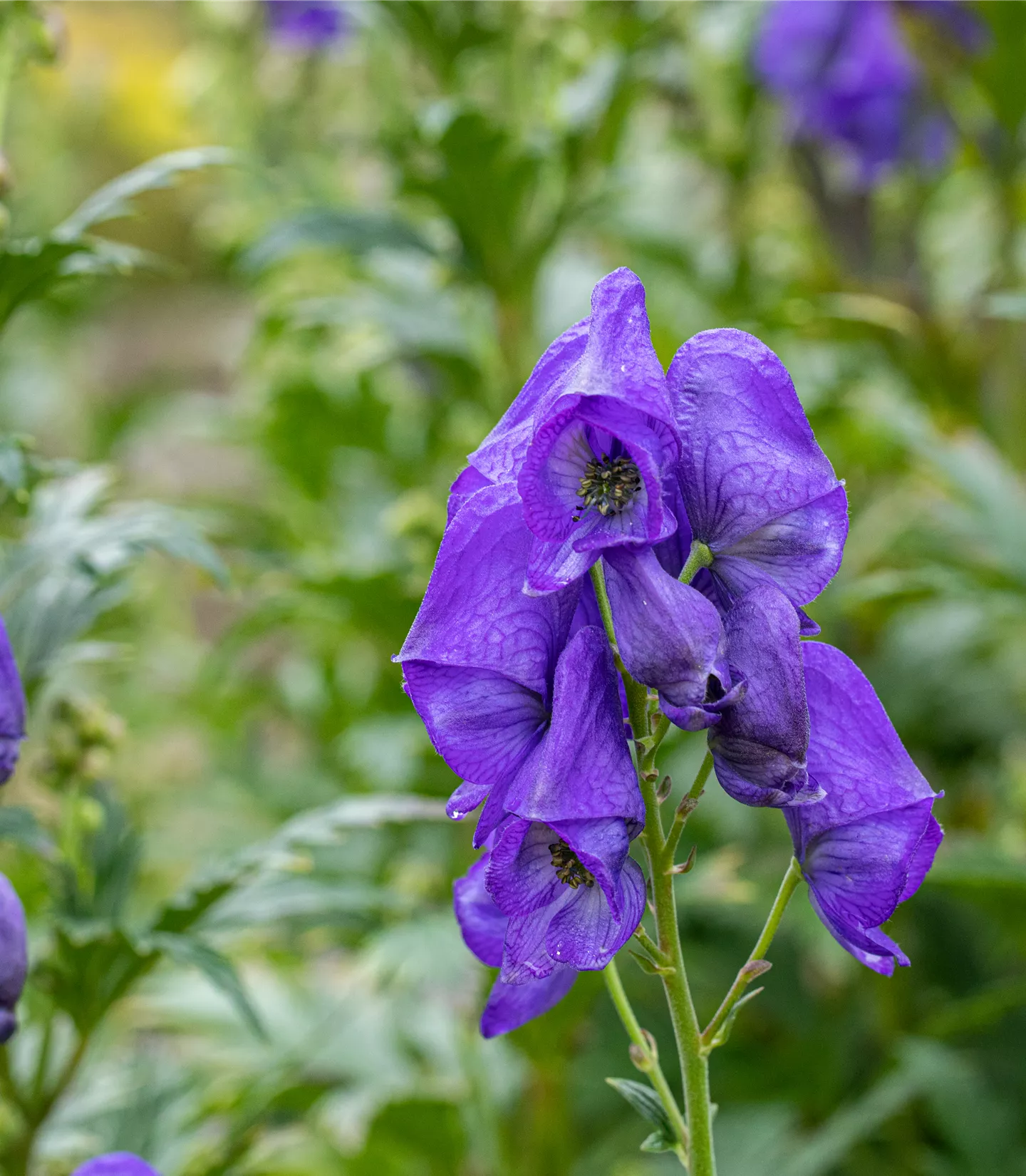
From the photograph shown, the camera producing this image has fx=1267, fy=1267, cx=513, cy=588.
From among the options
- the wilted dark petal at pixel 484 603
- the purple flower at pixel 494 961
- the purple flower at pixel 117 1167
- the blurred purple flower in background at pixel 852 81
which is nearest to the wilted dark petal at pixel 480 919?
the purple flower at pixel 494 961

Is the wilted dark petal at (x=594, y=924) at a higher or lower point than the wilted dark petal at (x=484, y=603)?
lower

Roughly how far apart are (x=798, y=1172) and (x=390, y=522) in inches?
28.0

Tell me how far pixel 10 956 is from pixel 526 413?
0.36 meters

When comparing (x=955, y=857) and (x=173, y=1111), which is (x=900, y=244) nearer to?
(x=955, y=857)

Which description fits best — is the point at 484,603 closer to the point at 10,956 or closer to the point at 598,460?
the point at 598,460

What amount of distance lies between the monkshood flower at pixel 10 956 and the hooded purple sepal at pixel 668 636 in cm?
35

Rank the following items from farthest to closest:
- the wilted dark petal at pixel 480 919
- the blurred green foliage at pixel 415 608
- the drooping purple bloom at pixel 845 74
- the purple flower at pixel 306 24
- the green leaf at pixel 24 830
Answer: the purple flower at pixel 306 24
the drooping purple bloom at pixel 845 74
the blurred green foliage at pixel 415 608
the green leaf at pixel 24 830
the wilted dark petal at pixel 480 919

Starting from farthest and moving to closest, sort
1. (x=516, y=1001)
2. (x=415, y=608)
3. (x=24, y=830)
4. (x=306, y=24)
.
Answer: (x=306, y=24) → (x=415, y=608) → (x=24, y=830) → (x=516, y=1001)

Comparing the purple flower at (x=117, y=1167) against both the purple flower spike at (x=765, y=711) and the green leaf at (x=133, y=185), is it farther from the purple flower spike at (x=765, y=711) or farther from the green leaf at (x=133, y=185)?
the green leaf at (x=133, y=185)

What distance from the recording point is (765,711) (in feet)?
1.44

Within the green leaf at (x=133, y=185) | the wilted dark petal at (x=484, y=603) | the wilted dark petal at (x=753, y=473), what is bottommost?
the wilted dark petal at (x=484, y=603)

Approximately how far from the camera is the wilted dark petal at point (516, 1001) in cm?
53

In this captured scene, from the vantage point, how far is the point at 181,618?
265cm

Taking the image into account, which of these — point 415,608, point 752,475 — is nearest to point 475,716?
point 752,475
